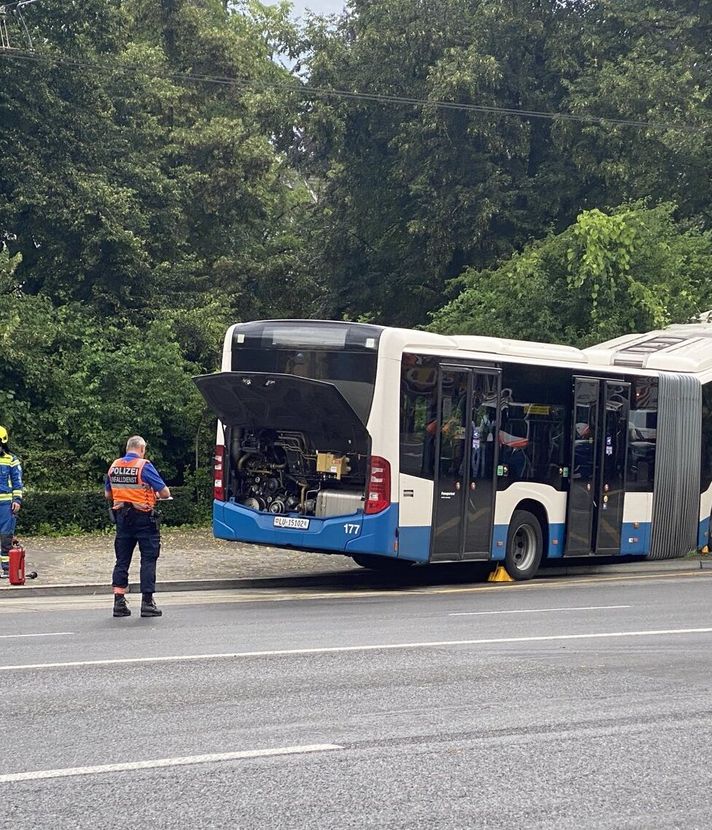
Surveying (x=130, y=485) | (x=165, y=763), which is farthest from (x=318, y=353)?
(x=165, y=763)

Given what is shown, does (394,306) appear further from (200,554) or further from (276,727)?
(276,727)

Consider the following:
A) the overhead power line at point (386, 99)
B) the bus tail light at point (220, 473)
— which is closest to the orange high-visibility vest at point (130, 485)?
the bus tail light at point (220, 473)

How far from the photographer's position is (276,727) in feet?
25.3

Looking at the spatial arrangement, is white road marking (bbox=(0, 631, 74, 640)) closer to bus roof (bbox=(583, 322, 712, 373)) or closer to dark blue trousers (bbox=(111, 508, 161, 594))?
dark blue trousers (bbox=(111, 508, 161, 594))

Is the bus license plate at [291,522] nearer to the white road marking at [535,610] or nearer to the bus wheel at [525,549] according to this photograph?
the white road marking at [535,610]

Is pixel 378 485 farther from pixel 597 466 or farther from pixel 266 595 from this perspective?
pixel 597 466

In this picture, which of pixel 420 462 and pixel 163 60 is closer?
pixel 420 462

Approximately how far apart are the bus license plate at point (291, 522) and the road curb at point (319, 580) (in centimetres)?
124

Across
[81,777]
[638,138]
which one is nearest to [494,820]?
[81,777]

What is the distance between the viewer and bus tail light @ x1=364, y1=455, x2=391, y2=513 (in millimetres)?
16266

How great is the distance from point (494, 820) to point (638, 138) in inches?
1151

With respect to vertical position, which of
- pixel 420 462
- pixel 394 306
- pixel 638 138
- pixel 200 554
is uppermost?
pixel 638 138

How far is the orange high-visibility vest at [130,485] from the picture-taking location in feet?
44.7

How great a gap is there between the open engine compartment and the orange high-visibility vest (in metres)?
3.49
